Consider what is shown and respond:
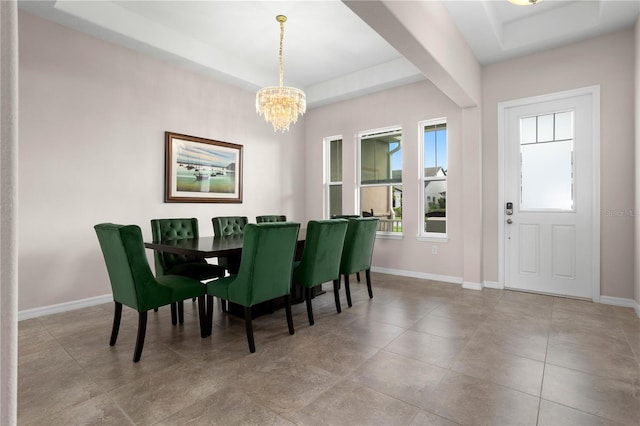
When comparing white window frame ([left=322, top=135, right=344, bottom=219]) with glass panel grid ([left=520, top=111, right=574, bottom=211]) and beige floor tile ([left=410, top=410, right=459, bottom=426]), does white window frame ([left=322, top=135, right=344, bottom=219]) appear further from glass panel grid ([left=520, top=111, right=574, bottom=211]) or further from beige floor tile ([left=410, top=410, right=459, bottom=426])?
beige floor tile ([left=410, top=410, right=459, bottom=426])

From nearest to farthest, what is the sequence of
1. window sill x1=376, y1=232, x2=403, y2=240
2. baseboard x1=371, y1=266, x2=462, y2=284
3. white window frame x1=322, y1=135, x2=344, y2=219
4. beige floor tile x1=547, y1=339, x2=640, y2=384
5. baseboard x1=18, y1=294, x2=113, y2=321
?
1. beige floor tile x1=547, y1=339, x2=640, y2=384
2. baseboard x1=18, y1=294, x2=113, y2=321
3. baseboard x1=371, y1=266, x2=462, y2=284
4. window sill x1=376, y1=232, x2=403, y2=240
5. white window frame x1=322, y1=135, x2=344, y2=219

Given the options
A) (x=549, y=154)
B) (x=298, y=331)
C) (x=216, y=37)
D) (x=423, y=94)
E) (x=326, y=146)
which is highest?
(x=216, y=37)

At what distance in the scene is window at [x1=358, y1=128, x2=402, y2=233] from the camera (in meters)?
5.31

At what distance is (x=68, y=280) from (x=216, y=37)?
3366mm

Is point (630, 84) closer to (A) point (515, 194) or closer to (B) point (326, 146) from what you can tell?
(A) point (515, 194)

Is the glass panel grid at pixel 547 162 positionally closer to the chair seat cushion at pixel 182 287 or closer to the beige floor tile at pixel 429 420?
the beige floor tile at pixel 429 420

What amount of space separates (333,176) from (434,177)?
6.33ft

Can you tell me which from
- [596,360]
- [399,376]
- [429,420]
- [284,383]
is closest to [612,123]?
[596,360]

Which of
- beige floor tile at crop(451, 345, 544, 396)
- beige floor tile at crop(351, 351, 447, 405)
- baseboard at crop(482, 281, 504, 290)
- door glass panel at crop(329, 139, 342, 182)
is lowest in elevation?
beige floor tile at crop(351, 351, 447, 405)

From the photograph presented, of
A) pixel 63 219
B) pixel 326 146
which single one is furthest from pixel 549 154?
pixel 63 219

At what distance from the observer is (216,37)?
4184 millimetres

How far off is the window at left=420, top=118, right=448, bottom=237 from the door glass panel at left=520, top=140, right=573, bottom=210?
1.04m

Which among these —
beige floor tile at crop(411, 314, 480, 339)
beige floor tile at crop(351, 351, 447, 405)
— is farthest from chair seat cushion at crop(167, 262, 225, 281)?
beige floor tile at crop(411, 314, 480, 339)

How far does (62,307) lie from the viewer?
3.40 m
